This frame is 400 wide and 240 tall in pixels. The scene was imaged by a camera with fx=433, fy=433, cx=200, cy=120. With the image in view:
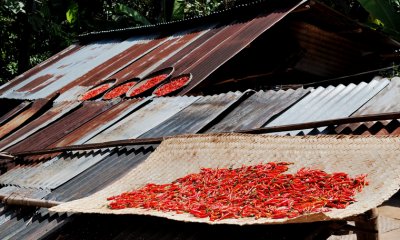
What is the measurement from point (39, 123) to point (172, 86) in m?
2.73

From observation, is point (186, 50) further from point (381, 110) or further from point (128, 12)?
point (128, 12)

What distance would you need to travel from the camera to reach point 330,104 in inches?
198

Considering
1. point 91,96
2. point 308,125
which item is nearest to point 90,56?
point 91,96

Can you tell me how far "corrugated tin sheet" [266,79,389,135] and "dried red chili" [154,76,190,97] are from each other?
2.73m

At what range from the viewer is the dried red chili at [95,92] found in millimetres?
8918

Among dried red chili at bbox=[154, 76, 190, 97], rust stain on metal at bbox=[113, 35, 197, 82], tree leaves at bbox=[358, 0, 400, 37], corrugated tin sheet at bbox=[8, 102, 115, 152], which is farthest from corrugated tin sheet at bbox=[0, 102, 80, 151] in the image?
tree leaves at bbox=[358, 0, 400, 37]

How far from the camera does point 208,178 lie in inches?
154

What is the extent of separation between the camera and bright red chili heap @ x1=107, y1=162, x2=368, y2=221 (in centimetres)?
295

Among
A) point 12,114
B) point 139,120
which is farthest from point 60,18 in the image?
point 139,120

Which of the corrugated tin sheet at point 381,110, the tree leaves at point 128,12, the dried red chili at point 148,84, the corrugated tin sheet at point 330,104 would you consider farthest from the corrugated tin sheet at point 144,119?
the tree leaves at point 128,12

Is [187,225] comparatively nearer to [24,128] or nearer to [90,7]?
[24,128]

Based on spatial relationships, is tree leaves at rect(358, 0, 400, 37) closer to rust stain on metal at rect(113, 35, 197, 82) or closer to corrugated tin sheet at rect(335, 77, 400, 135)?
rust stain on metal at rect(113, 35, 197, 82)

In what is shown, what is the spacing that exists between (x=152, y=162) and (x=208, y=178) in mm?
970

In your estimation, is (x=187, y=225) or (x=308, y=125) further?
(x=308, y=125)
